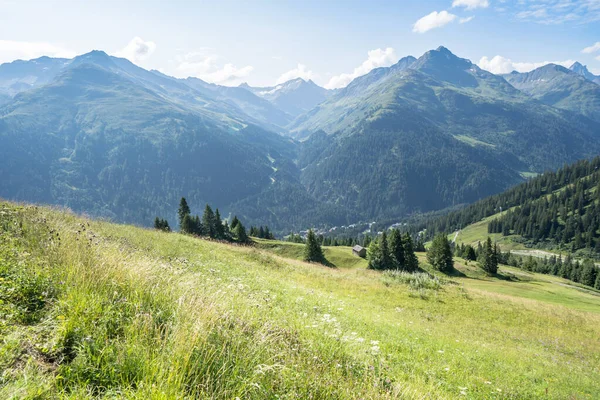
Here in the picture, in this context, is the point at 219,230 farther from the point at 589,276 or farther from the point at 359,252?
the point at 589,276

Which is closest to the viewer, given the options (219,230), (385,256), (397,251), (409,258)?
(409,258)

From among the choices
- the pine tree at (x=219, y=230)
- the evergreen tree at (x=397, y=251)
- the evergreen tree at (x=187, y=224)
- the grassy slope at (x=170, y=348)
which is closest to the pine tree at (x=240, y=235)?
the pine tree at (x=219, y=230)

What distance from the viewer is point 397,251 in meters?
60.7

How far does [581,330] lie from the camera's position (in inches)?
961

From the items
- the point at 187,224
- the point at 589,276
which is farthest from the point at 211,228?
the point at 589,276

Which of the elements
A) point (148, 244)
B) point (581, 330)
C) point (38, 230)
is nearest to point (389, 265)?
point (581, 330)

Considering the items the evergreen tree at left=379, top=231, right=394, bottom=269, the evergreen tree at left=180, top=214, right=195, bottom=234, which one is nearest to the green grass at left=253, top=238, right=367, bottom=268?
the evergreen tree at left=379, top=231, right=394, bottom=269

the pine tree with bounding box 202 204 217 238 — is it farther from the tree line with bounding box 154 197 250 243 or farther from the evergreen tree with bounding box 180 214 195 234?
the evergreen tree with bounding box 180 214 195 234

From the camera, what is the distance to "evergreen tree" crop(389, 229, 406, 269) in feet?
196

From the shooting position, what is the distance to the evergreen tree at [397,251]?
59.9 metres

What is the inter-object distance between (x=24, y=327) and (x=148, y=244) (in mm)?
15989

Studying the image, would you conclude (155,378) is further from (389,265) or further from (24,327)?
(389,265)

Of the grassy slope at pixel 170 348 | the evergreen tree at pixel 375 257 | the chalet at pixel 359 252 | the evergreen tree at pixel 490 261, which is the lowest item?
the chalet at pixel 359 252

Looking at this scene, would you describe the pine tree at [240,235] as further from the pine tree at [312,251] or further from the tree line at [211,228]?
the pine tree at [312,251]
